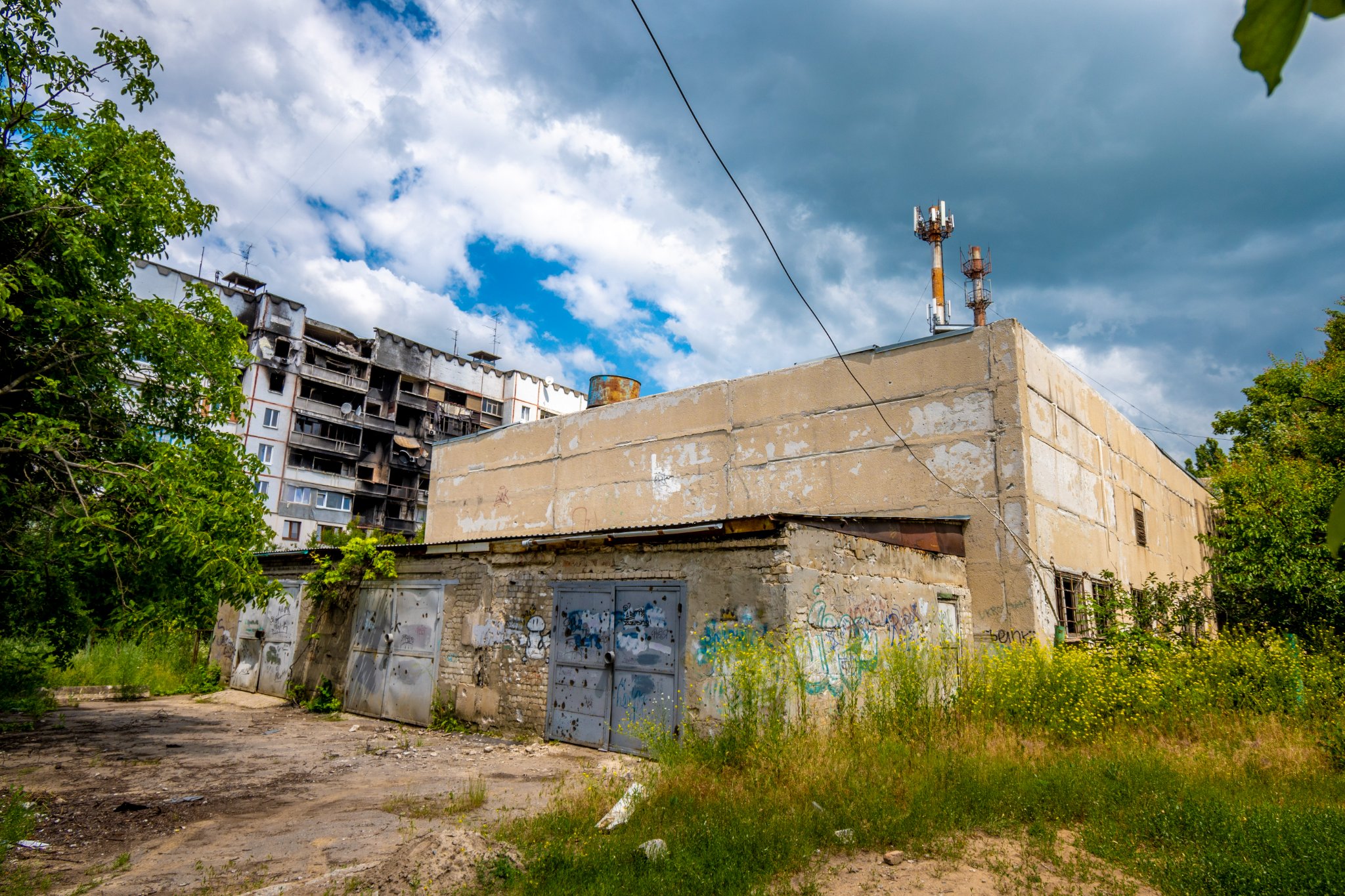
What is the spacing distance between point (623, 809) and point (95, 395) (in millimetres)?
8979

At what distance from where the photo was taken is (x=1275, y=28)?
64cm

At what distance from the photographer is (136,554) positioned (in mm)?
8992

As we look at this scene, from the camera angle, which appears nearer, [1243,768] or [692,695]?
[1243,768]

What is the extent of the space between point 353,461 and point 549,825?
41699mm

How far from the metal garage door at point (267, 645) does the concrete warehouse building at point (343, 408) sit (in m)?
22.8

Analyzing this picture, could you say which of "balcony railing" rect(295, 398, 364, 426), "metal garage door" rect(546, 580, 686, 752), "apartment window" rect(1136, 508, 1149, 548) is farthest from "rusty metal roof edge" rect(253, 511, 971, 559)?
"balcony railing" rect(295, 398, 364, 426)

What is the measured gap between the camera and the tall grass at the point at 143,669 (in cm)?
1599

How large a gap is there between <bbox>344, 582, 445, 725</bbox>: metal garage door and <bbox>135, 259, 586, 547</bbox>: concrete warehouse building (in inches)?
1058

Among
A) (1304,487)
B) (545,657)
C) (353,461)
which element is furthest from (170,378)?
(353,461)

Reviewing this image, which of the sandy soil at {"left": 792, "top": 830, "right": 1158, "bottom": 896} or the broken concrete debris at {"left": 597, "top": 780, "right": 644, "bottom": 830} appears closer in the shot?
the sandy soil at {"left": 792, "top": 830, "right": 1158, "bottom": 896}

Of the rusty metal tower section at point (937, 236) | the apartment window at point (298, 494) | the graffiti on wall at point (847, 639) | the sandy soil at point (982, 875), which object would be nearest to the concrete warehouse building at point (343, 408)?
the apartment window at point (298, 494)

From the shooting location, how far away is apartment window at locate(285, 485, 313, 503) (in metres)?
40.7

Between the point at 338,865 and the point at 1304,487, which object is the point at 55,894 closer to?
the point at 338,865

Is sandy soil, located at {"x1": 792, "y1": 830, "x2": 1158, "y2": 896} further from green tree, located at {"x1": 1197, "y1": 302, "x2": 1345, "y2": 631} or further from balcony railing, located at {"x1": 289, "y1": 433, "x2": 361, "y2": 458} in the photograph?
balcony railing, located at {"x1": 289, "y1": 433, "x2": 361, "y2": 458}
